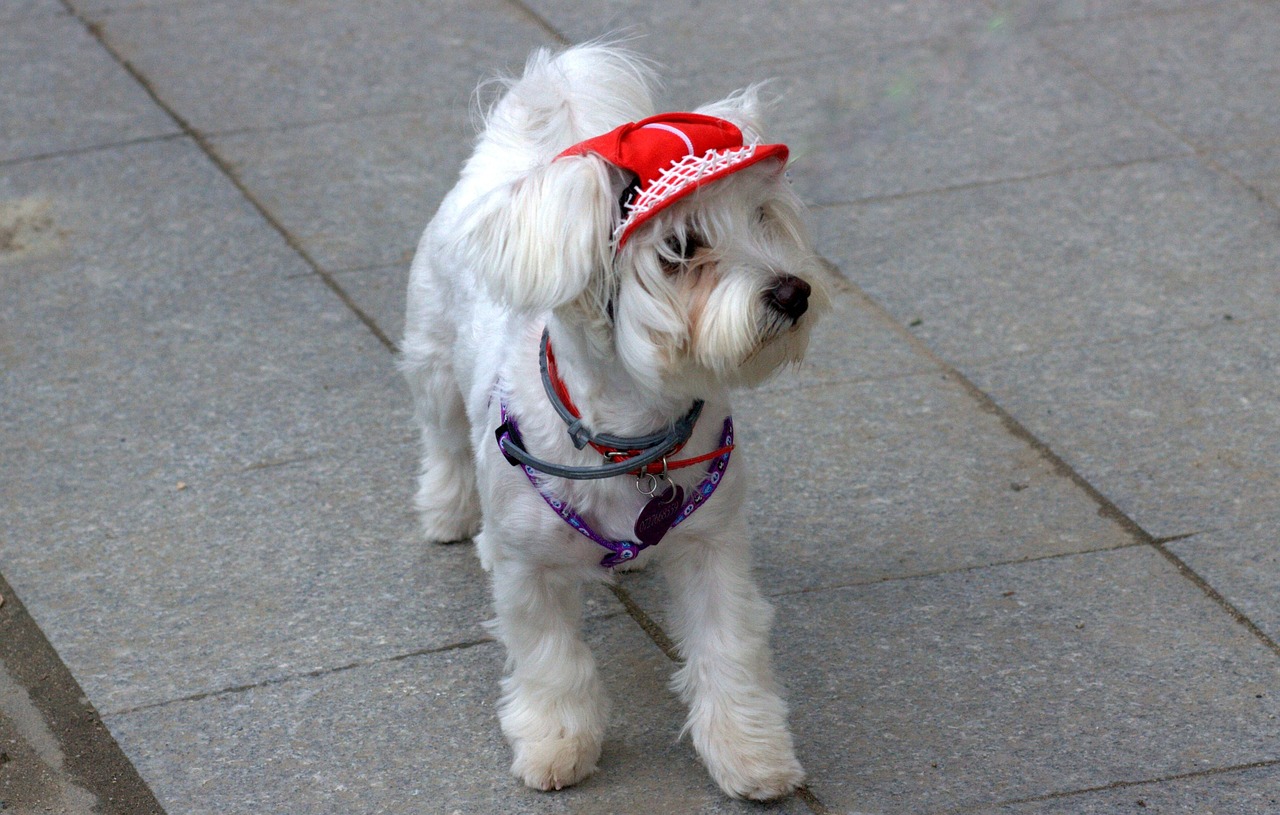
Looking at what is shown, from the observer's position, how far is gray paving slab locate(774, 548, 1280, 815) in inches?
145

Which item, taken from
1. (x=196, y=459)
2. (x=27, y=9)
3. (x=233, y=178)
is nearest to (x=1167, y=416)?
(x=196, y=459)

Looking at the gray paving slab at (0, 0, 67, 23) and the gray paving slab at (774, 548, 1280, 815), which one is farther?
the gray paving slab at (0, 0, 67, 23)

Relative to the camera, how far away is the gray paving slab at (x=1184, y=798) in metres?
3.51

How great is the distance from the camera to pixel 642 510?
345cm

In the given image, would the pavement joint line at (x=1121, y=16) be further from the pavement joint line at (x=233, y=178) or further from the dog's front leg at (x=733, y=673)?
the dog's front leg at (x=733, y=673)

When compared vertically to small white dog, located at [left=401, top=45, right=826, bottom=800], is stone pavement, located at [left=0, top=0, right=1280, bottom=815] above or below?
below

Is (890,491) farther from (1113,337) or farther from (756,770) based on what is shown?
(756,770)

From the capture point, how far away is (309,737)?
12.7 ft

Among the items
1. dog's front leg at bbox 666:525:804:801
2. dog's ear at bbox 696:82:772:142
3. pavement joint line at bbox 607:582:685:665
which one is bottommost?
pavement joint line at bbox 607:582:685:665

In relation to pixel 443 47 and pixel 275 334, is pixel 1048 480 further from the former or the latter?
pixel 443 47

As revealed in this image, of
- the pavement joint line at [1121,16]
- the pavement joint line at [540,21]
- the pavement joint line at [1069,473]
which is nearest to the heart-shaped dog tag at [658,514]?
the pavement joint line at [1069,473]

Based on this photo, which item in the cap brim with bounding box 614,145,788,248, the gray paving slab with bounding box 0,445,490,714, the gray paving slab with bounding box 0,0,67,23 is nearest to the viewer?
the cap brim with bounding box 614,145,788,248

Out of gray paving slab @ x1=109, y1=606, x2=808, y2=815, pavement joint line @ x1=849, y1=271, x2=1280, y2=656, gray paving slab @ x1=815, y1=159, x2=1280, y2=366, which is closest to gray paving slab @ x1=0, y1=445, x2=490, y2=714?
gray paving slab @ x1=109, y1=606, x2=808, y2=815

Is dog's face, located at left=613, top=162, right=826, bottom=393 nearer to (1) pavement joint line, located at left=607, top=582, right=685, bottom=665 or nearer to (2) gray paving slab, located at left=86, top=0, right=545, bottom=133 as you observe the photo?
(1) pavement joint line, located at left=607, top=582, right=685, bottom=665
